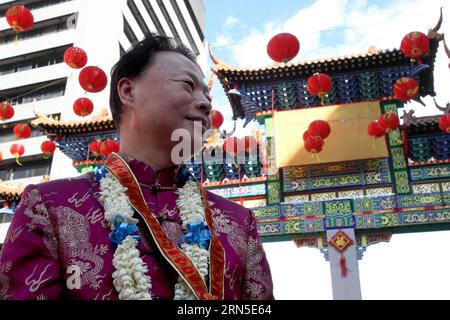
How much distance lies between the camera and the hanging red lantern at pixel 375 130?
9.38m

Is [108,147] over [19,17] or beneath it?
beneath

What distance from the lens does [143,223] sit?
142 centimetres

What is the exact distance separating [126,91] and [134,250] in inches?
24.2

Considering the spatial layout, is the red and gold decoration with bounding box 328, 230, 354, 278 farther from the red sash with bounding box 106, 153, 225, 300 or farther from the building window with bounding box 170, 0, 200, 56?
the building window with bounding box 170, 0, 200, 56

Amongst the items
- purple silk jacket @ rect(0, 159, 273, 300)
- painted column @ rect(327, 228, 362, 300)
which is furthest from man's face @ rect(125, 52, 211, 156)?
painted column @ rect(327, 228, 362, 300)

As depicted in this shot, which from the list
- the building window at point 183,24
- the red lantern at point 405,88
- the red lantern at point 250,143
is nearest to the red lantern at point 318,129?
the red lantern at point 405,88

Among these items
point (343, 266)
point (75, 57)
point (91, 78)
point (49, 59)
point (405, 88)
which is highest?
point (49, 59)

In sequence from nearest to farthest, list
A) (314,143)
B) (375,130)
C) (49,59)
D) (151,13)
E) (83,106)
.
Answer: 1. (314,143)
2. (375,130)
3. (83,106)
4. (49,59)
5. (151,13)

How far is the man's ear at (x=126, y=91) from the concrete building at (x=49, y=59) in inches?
835

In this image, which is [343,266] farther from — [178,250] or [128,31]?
[128,31]

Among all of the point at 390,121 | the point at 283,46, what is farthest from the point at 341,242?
the point at 283,46

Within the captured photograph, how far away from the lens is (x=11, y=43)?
28.1 metres

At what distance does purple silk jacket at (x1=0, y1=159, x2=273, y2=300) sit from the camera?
1166 mm

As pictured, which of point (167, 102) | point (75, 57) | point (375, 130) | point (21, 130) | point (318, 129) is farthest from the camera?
point (21, 130)
